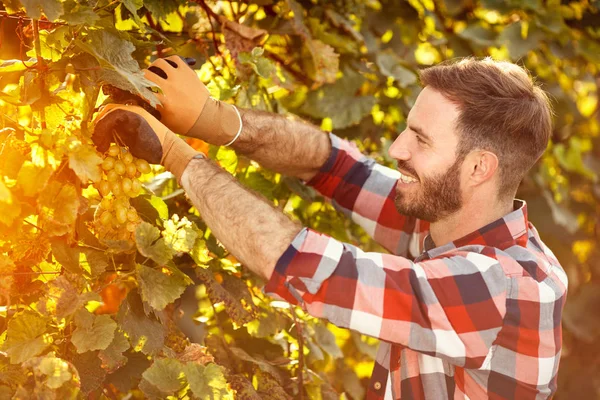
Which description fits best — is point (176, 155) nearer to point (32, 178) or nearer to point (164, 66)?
point (164, 66)

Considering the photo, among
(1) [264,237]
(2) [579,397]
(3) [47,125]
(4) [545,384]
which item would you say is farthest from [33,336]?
(2) [579,397]

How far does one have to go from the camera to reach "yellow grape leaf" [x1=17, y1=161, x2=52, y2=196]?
4.04 feet

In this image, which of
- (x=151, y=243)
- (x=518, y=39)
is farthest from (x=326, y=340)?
(x=518, y=39)

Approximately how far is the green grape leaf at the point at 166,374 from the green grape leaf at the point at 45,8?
27.6 inches

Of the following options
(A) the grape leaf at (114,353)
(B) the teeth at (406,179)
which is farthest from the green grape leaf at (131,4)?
(B) the teeth at (406,179)

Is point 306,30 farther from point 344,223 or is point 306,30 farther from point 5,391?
point 5,391

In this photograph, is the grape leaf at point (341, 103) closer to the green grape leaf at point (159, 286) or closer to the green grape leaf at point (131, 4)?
the green grape leaf at point (131, 4)

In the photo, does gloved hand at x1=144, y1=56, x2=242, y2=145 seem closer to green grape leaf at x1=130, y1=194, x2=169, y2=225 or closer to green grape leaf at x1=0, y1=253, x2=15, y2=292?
green grape leaf at x1=130, y1=194, x2=169, y2=225

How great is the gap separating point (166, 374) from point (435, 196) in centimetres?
92

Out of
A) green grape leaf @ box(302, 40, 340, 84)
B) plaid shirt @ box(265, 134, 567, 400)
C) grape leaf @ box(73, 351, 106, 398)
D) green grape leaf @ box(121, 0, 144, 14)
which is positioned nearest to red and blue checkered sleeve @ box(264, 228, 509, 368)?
plaid shirt @ box(265, 134, 567, 400)

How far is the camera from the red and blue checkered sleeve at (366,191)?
2324 millimetres

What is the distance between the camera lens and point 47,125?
4.47 feet

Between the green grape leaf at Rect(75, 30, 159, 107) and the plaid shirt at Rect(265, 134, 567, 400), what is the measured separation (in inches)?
19.0

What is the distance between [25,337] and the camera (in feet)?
4.32
